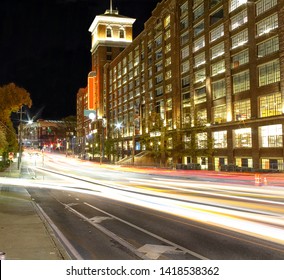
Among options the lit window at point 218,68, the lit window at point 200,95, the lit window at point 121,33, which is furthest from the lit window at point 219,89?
the lit window at point 121,33

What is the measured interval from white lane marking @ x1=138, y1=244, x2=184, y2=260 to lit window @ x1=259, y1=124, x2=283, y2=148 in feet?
109

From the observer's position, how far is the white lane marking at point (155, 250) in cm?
910

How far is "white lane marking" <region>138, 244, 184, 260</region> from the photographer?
9.10m

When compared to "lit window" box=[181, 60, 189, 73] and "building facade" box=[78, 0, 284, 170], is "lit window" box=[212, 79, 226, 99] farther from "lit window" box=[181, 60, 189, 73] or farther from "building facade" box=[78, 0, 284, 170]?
"lit window" box=[181, 60, 189, 73]

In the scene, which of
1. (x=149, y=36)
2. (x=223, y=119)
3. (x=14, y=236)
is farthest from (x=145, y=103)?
(x=14, y=236)

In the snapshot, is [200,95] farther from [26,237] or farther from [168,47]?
[26,237]

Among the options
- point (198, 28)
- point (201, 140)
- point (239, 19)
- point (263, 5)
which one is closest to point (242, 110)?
point (201, 140)

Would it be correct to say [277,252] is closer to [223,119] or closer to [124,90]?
[223,119]

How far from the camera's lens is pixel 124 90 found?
9694cm

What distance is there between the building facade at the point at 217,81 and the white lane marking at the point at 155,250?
108 ft

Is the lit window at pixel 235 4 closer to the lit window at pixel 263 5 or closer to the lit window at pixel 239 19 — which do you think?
the lit window at pixel 239 19

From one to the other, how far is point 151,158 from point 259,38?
3500 cm

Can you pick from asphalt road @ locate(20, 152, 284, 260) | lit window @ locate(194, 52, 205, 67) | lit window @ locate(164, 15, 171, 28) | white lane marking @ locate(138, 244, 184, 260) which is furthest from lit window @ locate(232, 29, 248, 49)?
white lane marking @ locate(138, 244, 184, 260)

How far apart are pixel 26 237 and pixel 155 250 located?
12.4 feet
